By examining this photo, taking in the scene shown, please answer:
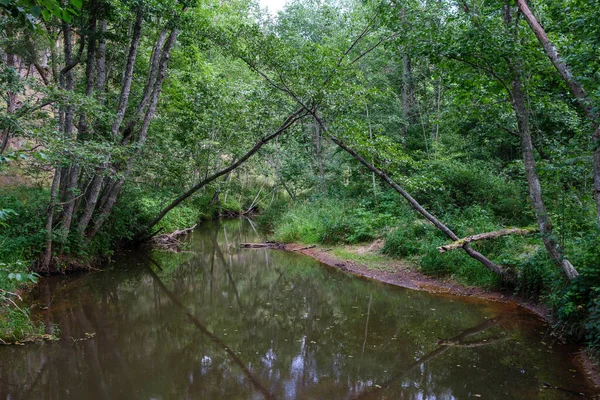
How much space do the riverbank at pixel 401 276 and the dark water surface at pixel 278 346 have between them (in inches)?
9.4

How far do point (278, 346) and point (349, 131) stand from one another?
17.2 feet

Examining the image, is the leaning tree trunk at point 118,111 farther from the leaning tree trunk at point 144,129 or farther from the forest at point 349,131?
the leaning tree trunk at point 144,129

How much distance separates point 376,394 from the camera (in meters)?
5.16

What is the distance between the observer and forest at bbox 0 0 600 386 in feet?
21.4

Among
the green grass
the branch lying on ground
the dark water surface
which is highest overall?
the branch lying on ground

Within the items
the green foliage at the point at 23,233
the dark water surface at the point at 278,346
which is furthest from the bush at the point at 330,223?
the green foliage at the point at 23,233

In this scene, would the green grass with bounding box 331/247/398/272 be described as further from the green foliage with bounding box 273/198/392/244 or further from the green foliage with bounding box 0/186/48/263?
the green foliage with bounding box 0/186/48/263

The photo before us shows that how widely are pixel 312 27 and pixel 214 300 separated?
19813 millimetres

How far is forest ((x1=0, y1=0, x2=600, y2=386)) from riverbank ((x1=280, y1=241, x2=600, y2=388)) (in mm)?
190

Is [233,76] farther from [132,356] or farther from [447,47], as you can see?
[132,356]

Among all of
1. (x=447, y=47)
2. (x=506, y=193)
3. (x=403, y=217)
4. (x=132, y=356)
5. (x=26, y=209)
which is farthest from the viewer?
(x=403, y=217)

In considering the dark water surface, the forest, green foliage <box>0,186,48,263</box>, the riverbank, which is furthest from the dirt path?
green foliage <box>0,186,48,263</box>

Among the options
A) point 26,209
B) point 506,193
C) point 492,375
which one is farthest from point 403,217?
point 26,209

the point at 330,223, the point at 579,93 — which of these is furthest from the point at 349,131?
the point at 330,223
